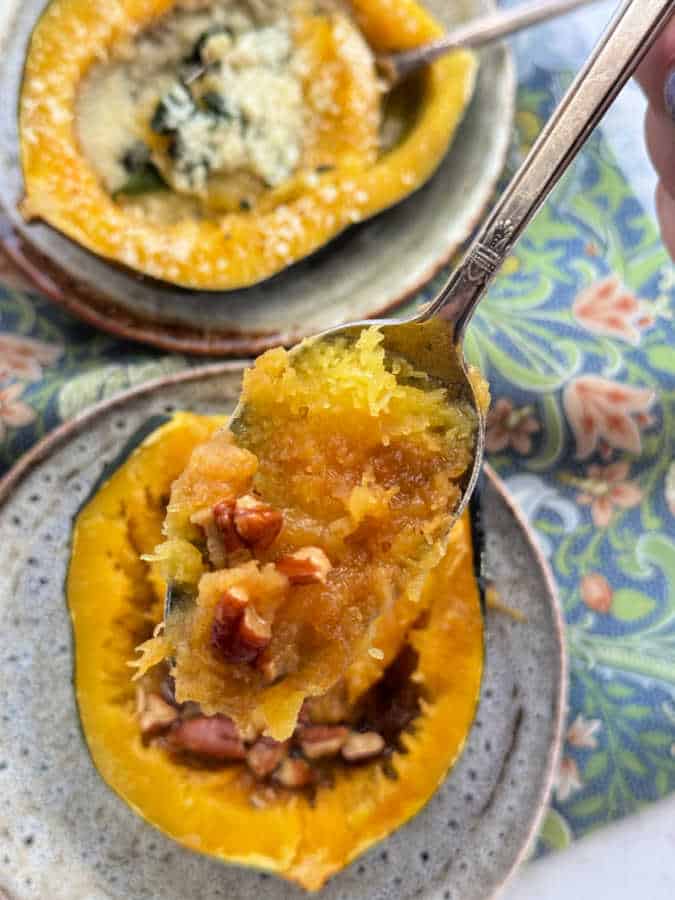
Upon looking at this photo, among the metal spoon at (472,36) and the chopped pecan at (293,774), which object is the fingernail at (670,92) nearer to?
the metal spoon at (472,36)

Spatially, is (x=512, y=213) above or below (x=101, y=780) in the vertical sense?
above

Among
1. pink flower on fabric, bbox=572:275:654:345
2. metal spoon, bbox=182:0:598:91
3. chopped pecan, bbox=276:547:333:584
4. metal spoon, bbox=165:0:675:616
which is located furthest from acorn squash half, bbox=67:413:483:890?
metal spoon, bbox=182:0:598:91

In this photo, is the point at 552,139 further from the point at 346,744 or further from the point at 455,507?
the point at 346,744

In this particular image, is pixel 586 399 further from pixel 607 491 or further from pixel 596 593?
pixel 596 593

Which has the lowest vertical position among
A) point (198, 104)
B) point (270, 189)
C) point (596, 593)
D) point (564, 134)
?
point (596, 593)

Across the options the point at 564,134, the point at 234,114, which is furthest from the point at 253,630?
the point at 234,114

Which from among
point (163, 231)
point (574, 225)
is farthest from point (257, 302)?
point (574, 225)

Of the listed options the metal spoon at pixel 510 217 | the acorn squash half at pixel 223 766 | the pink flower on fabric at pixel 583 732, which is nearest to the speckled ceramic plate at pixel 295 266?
the acorn squash half at pixel 223 766
